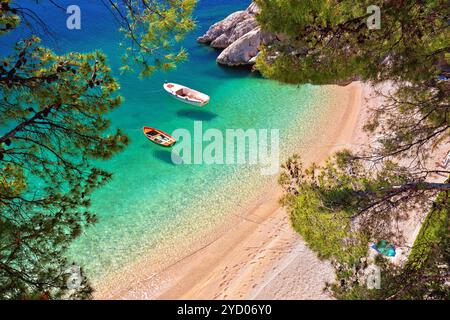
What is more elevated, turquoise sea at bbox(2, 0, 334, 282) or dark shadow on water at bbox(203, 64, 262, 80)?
dark shadow on water at bbox(203, 64, 262, 80)

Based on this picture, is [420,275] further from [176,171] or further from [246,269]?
[176,171]

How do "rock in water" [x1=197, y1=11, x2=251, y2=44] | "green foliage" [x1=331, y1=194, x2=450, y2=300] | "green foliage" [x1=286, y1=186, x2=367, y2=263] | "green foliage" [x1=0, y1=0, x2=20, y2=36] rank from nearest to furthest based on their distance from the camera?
1. "green foliage" [x1=0, y1=0, x2=20, y2=36]
2. "green foliage" [x1=331, y1=194, x2=450, y2=300]
3. "green foliage" [x1=286, y1=186, x2=367, y2=263]
4. "rock in water" [x1=197, y1=11, x2=251, y2=44]

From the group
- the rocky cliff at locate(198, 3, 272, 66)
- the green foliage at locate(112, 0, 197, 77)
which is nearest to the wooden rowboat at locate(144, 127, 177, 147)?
the rocky cliff at locate(198, 3, 272, 66)

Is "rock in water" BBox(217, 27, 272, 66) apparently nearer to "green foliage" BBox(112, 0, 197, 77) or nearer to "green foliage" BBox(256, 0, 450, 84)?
"green foliage" BBox(256, 0, 450, 84)

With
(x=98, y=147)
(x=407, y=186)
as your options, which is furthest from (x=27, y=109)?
(x=407, y=186)

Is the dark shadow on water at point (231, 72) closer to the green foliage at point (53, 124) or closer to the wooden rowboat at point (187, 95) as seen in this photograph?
the wooden rowboat at point (187, 95)

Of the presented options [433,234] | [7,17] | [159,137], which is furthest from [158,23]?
[159,137]

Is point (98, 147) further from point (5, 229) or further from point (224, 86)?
point (224, 86)

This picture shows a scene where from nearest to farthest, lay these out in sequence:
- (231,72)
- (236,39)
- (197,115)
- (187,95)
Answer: (197,115), (187,95), (231,72), (236,39)
